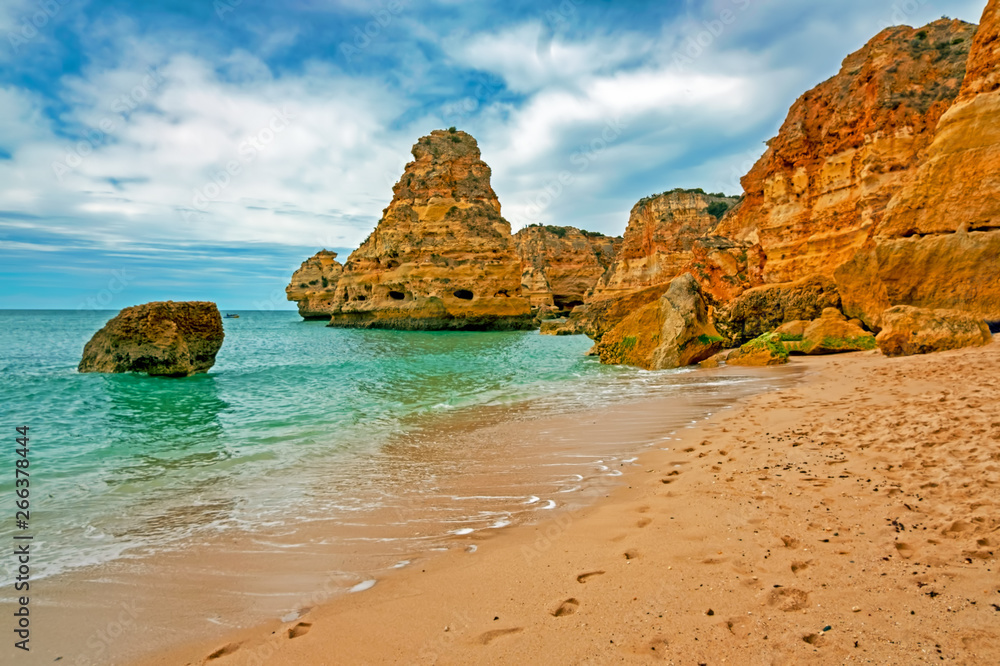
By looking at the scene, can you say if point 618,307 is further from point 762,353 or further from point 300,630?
point 300,630

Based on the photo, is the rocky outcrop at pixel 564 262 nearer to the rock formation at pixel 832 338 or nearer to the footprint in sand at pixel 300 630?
the rock formation at pixel 832 338

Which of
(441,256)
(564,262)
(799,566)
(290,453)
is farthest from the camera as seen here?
(564,262)

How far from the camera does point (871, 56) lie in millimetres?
17641

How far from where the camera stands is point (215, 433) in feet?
24.0

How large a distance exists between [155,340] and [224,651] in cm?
1412

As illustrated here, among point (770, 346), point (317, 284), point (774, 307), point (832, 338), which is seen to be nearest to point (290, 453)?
point (770, 346)

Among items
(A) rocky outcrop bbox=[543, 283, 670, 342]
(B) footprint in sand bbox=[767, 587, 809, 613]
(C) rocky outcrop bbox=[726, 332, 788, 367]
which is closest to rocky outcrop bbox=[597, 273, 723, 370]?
(C) rocky outcrop bbox=[726, 332, 788, 367]

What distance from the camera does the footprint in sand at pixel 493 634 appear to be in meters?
2.15

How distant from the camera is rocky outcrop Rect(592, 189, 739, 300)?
44.7 meters

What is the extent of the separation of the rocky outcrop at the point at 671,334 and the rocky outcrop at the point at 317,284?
201 feet

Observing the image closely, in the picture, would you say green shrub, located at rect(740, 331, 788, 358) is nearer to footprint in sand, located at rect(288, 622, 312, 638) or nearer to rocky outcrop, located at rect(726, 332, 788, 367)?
rocky outcrop, located at rect(726, 332, 788, 367)

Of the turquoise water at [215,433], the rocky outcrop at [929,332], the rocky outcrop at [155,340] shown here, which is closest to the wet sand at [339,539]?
the turquoise water at [215,433]

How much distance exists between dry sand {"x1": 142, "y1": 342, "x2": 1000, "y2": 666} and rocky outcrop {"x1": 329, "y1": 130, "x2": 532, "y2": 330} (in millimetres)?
37662

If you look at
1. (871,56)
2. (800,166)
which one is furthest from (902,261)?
(871,56)
